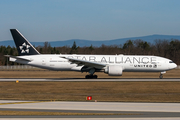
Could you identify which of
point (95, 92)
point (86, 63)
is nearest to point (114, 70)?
point (86, 63)

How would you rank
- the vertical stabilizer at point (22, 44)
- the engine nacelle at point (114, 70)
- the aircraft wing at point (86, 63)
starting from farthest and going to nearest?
the vertical stabilizer at point (22, 44), the engine nacelle at point (114, 70), the aircraft wing at point (86, 63)

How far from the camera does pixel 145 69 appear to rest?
36719mm

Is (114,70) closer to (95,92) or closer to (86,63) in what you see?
(86,63)

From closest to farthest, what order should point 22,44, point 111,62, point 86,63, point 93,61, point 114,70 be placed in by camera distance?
point 114,70, point 86,63, point 111,62, point 93,61, point 22,44

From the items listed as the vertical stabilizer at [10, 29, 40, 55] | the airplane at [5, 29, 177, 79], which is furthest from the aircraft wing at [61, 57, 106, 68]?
the vertical stabilizer at [10, 29, 40, 55]

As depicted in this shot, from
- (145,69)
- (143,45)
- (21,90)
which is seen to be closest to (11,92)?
(21,90)

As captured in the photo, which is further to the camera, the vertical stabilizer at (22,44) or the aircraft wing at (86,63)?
the vertical stabilizer at (22,44)

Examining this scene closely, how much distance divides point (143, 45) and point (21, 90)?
101 m

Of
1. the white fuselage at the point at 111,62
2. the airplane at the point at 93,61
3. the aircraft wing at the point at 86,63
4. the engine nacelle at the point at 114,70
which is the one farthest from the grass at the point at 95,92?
the white fuselage at the point at 111,62

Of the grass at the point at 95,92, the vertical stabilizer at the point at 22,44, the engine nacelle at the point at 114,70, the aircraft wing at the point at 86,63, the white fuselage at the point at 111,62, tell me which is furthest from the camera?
the vertical stabilizer at the point at 22,44

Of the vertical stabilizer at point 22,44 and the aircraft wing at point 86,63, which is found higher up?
the vertical stabilizer at point 22,44

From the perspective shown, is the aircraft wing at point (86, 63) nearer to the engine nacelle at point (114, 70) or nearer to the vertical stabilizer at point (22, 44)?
the engine nacelle at point (114, 70)

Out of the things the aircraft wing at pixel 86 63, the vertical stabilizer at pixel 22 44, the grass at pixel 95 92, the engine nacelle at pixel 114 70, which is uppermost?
the vertical stabilizer at pixel 22 44

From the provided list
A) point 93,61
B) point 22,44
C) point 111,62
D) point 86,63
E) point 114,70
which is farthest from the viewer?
point 22,44
